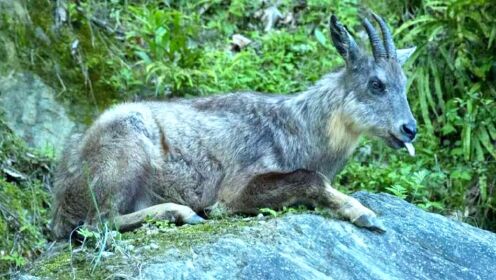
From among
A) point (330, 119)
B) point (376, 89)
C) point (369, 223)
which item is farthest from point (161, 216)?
point (376, 89)

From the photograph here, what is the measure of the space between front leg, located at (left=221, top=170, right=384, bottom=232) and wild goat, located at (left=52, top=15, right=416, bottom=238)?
0.04 ft

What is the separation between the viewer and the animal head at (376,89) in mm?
8703

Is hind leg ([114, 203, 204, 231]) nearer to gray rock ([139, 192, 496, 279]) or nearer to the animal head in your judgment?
gray rock ([139, 192, 496, 279])

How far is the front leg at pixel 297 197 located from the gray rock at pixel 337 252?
99 millimetres

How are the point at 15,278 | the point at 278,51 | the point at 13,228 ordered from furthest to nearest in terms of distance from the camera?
the point at 278,51, the point at 13,228, the point at 15,278

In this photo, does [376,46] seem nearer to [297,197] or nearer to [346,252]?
[297,197]

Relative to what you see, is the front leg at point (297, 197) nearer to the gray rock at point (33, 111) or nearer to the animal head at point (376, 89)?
the animal head at point (376, 89)

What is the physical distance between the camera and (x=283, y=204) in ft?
26.5

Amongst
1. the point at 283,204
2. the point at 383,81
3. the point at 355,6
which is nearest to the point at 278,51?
the point at 355,6

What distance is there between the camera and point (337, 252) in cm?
698

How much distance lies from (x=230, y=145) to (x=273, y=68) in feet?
14.1

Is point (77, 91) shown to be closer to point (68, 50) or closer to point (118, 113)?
point (68, 50)

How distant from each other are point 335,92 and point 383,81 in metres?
0.46

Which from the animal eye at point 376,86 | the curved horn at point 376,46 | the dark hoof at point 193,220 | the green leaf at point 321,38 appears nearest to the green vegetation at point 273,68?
the green leaf at point 321,38
